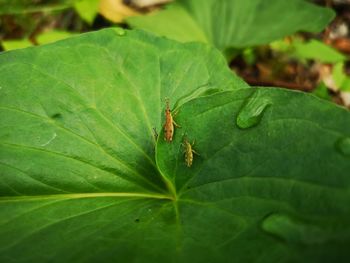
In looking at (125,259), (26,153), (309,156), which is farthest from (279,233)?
(26,153)

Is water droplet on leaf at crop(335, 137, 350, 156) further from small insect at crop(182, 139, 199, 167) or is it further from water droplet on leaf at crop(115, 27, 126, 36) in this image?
water droplet on leaf at crop(115, 27, 126, 36)

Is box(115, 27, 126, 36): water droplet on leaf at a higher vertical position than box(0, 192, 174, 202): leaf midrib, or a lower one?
higher

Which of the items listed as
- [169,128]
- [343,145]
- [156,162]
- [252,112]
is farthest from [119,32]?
[343,145]

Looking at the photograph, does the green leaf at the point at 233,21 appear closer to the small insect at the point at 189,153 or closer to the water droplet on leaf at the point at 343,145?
the small insect at the point at 189,153

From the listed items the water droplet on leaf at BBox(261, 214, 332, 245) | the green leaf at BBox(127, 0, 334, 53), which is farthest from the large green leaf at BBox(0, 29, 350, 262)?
the green leaf at BBox(127, 0, 334, 53)

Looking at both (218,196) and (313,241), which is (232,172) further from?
(313,241)

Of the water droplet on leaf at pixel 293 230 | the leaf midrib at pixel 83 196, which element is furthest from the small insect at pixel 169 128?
the water droplet on leaf at pixel 293 230

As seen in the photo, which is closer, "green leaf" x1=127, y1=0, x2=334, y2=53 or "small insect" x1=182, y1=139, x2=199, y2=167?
"small insect" x1=182, y1=139, x2=199, y2=167

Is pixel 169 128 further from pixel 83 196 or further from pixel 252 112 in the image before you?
pixel 83 196
